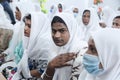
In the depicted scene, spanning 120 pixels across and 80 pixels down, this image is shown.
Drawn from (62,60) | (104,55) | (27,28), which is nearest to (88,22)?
(27,28)

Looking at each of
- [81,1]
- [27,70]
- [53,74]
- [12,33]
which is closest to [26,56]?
[27,70]

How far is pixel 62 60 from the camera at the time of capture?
2.45 m

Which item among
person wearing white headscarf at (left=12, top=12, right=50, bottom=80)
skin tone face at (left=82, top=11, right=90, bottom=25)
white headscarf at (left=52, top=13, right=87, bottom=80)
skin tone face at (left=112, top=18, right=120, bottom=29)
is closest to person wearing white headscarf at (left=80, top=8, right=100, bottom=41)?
skin tone face at (left=82, top=11, right=90, bottom=25)

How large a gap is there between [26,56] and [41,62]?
16cm

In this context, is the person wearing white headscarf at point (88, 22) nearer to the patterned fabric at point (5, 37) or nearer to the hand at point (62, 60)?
the patterned fabric at point (5, 37)

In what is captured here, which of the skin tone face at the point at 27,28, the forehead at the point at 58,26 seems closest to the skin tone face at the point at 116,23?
the skin tone face at the point at 27,28

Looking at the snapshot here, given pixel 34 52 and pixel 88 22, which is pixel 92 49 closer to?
pixel 34 52

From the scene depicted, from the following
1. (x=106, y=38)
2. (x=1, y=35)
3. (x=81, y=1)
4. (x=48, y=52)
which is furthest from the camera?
(x=81, y=1)

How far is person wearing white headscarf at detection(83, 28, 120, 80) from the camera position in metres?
2.02

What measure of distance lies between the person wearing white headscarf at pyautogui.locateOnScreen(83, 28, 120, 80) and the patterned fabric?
1.54 metres

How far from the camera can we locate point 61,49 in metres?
2.61

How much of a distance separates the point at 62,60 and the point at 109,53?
20.6 inches

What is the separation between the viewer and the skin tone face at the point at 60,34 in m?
2.57

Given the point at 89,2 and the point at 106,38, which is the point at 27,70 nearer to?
the point at 106,38
